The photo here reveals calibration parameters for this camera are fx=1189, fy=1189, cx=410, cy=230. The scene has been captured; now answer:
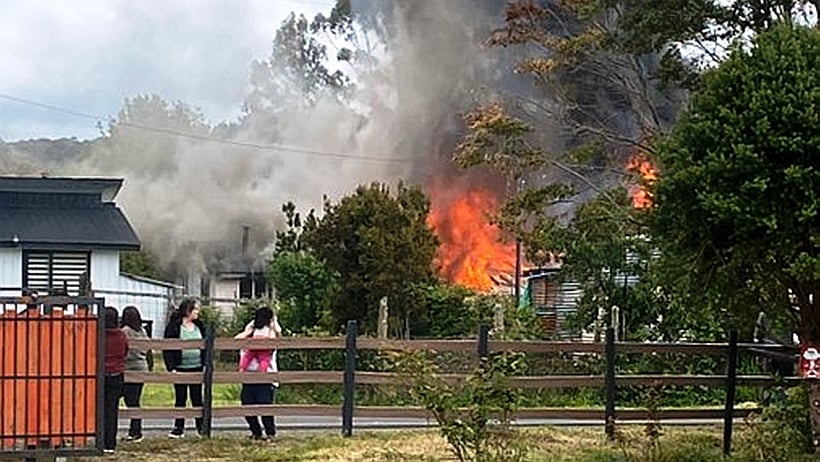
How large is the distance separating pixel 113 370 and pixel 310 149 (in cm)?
3419

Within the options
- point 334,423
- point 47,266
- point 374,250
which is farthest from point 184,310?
point 47,266

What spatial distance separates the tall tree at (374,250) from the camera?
2767cm

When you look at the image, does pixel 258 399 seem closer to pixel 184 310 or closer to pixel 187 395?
pixel 187 395

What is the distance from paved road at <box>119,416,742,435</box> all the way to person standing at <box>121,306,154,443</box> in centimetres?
69

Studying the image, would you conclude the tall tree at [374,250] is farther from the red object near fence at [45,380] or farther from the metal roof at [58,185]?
the red object near fence at [45,380]

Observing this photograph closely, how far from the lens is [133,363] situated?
45.8 feet

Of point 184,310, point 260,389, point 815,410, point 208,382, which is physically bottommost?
point 260,389

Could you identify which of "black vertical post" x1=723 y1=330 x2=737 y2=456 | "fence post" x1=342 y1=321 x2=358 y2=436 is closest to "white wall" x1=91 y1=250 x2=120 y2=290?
"fence post" x1=342 y1=321 x2=358 y2=436

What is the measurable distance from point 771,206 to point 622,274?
15434 mm

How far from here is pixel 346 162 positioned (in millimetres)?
44312

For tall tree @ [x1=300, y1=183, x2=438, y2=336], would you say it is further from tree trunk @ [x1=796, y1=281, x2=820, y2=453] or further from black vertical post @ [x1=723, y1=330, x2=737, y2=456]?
tree trunk @ [x1=796, y1=281, x2=820, y2=453]

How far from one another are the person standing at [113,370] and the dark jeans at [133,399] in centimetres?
132

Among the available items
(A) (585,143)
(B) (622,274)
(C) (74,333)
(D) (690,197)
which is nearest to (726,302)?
(D) (690,197)

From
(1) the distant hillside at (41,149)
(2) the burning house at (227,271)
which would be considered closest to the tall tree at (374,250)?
(2) the burning house at (227,271)
